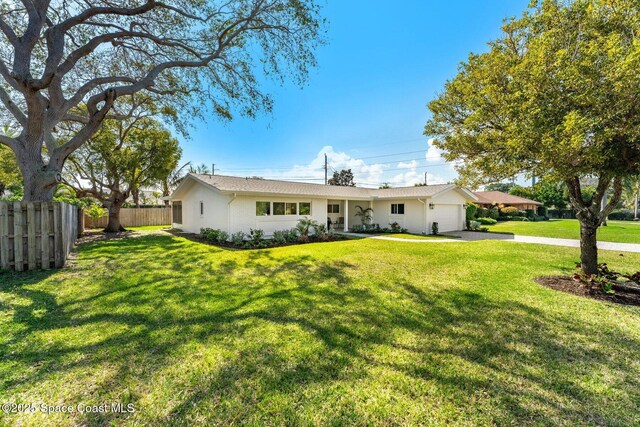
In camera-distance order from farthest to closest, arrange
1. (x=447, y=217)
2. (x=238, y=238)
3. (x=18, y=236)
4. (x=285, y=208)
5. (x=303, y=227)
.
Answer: (x=447, y=217), (x=285, y=208), (x=303, y=227), (x=238, y=238), (x=18, y=236)

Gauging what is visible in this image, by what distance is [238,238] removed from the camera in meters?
12.4

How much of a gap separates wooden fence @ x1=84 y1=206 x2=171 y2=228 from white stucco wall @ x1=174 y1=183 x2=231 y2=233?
306 inches

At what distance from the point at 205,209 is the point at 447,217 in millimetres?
16750

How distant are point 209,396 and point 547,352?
13.9 ft

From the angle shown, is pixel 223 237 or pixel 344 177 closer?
pixel 223 237

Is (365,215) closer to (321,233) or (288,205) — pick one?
(321,233)

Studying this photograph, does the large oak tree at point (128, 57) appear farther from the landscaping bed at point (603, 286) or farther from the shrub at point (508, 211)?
the shrub at point (508, 211)

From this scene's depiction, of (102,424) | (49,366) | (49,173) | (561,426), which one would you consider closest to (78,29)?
(49,173)

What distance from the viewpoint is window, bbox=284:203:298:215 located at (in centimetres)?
1552

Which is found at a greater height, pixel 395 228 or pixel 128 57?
pixel 128 57

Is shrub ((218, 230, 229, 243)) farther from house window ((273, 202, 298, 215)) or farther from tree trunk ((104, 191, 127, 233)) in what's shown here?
tree trunk ((104, 191, 127, 233))

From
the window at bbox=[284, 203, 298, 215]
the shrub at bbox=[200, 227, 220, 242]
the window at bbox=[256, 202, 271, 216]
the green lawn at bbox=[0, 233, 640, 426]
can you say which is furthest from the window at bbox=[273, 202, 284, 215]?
the green lawn at bbox=[0, 233, 640, 426]

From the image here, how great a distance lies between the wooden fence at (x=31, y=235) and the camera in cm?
642

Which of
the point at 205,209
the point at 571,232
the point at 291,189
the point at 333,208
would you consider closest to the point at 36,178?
the point at 205,209
